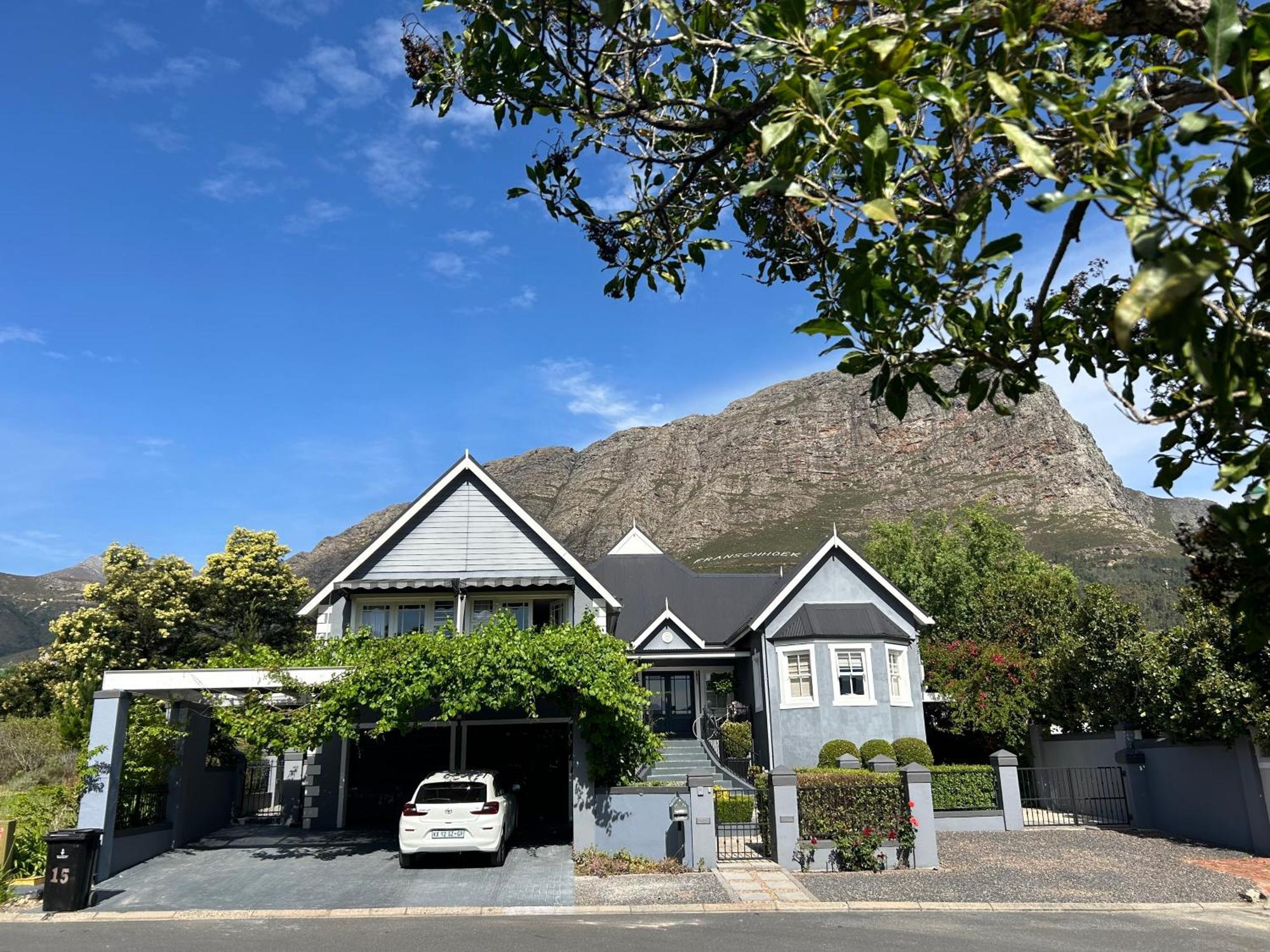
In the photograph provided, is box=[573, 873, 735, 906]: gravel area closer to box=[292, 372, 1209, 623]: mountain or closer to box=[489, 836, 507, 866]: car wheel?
box=[489, 836, 507, 866]: car wheel

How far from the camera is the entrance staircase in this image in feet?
80.7

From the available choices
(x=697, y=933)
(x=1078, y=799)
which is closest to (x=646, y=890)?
(x=697, y=933)

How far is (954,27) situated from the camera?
3.97 metres

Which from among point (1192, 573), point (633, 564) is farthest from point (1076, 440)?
point (1192, 573)

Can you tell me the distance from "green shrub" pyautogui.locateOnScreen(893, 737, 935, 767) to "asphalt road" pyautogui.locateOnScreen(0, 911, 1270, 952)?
10364 mm

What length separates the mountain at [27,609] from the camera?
453ft

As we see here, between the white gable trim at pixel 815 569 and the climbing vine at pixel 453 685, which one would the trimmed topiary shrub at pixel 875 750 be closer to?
the white gable trim at pixel 815 569

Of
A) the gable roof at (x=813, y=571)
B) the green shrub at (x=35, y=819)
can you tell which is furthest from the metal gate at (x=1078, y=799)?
the green shrub at (x=35, y=819)

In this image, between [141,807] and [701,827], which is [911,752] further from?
[141,807]

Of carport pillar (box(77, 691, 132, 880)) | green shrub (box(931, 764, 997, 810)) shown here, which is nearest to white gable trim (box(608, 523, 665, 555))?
green shrub (box(931, 764, 997, 810))

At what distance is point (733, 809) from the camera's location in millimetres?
20656

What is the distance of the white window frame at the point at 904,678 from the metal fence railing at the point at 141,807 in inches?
709

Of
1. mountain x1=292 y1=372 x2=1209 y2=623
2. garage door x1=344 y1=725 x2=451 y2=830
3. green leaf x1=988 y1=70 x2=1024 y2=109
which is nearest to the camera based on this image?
green leaf x1=988 y1=70 x2=1024 y2=109

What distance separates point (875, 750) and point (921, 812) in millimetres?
7525
